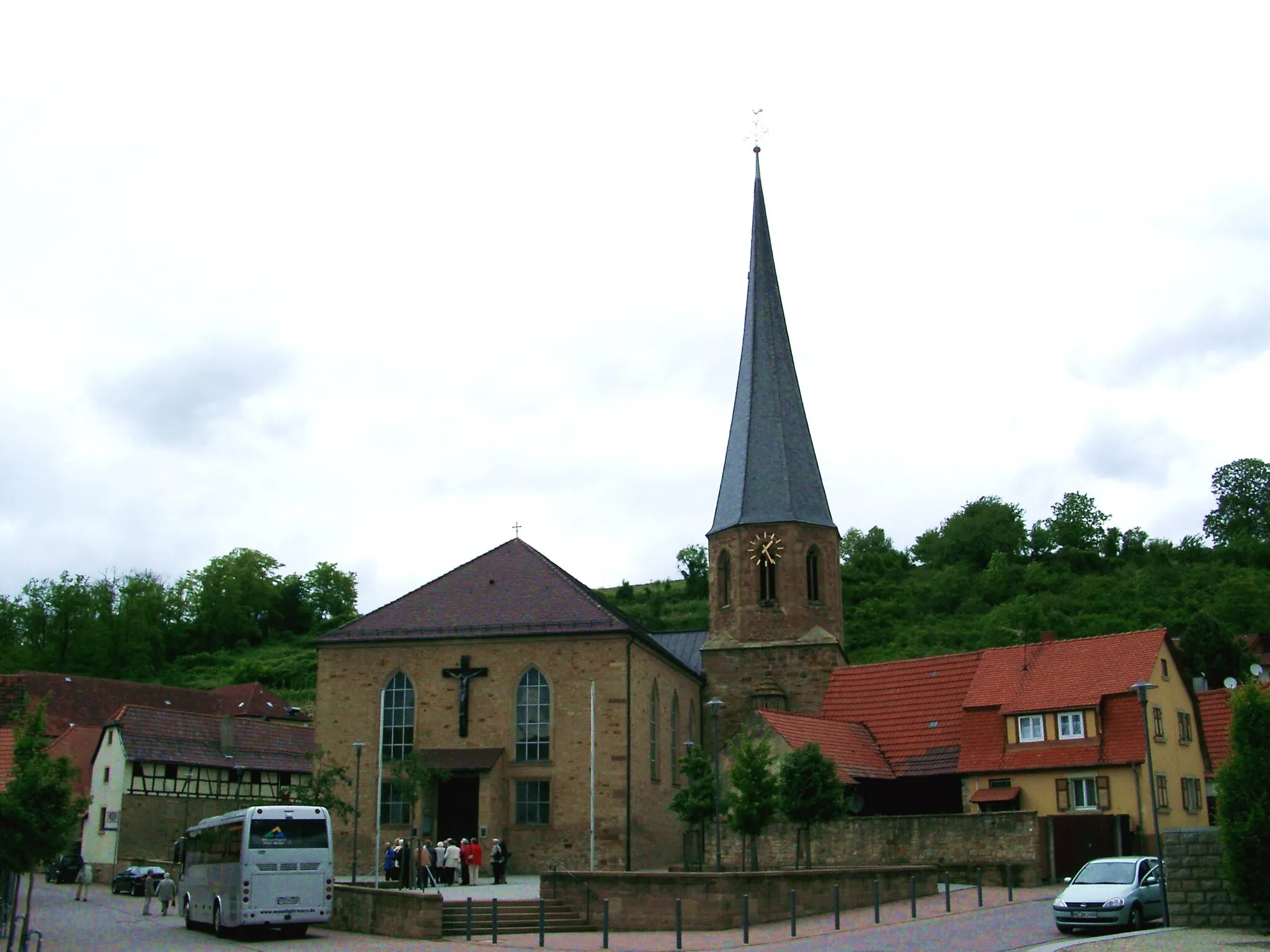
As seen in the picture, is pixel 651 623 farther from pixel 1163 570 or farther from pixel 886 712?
pixel 886 712

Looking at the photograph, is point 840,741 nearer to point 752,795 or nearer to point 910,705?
point 910,705

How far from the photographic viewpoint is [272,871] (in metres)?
22.9

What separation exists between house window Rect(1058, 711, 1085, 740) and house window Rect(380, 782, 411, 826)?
18221mm

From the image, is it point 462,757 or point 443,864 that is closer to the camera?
point 443,864

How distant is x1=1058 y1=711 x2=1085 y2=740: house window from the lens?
3319cm

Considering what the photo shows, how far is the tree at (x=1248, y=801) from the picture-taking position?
62.7ft

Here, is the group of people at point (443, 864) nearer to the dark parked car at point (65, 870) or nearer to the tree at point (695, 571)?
the dark parked car at point (65, 870)

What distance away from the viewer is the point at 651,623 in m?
93.9

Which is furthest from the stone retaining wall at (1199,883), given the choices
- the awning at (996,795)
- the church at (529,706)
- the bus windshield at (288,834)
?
the church at (529,706)

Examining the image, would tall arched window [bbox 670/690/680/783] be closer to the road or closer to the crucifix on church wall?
the crucifix on church wall

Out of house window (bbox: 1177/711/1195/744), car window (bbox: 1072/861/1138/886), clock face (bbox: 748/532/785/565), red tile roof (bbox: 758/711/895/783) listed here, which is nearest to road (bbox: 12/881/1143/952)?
car window (bbox: 1072/861/1138/886)

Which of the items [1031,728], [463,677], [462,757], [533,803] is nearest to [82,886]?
[462,757]

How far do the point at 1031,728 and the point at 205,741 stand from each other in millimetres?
32336

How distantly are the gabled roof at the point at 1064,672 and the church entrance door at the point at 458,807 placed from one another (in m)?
14.3
